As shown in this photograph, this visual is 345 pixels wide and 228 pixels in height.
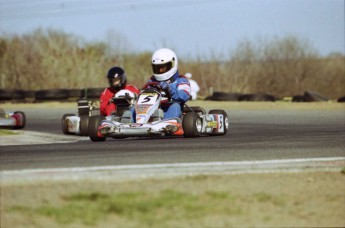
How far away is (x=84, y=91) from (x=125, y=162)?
24802mm

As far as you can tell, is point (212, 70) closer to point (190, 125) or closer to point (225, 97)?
point (225, 97)

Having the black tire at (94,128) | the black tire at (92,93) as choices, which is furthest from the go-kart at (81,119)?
the black tire at (92,93)

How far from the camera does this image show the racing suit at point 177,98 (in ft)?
46.5

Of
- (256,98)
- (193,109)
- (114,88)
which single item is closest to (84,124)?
(114,88)

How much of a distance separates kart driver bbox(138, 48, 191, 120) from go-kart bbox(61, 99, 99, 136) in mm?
1487

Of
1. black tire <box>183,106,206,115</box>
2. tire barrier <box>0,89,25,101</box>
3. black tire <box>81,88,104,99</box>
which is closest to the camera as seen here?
black tire <box>183,106,206,115</box>

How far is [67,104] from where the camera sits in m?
34.6

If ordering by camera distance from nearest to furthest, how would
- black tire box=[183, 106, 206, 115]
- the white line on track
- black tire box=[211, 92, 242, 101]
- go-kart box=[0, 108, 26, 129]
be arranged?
the white line on track, black tire box=[183, 106, 206, 115], go-kart box=[0, 108, 26, 129], black tire box=[211, 92, 242, 101]

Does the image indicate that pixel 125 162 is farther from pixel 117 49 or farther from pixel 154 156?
pixel 117 49

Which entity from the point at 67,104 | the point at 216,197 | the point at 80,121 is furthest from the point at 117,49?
the point at 216,197

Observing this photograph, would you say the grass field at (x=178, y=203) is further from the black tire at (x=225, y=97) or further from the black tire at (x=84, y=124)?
the black tire at (x=225, y=97)

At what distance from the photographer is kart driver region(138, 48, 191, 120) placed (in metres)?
14.2

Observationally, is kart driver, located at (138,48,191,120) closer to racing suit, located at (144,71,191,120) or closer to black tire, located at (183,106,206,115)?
racing suit, located at (144,71,191,120)

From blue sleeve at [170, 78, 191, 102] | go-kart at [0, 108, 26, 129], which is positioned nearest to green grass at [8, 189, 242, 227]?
blue sleeve at [170, 78, 191, 102]
